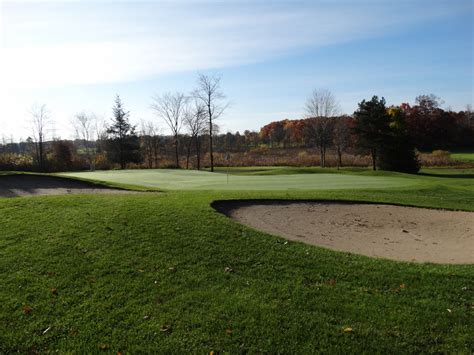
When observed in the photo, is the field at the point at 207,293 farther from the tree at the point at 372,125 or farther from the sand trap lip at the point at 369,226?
the tree at the point at 372,125

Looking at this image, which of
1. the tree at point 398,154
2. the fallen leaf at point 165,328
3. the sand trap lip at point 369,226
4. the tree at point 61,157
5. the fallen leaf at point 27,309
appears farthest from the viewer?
the tree at point 61,157

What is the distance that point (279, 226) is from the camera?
10.5 metres

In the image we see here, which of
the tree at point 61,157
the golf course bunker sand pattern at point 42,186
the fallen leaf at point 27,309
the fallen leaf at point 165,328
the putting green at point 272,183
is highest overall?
the tree at point 61,157

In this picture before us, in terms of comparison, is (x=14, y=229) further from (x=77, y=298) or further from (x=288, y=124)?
(x=288, y=124)

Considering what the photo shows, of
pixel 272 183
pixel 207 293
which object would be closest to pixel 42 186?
pixel 272 183

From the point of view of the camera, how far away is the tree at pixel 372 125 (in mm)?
42344

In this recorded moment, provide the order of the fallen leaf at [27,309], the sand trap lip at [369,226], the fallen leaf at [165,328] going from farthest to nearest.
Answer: the sand trap lip at [369,226], the fallen leaf at [27,309], the fallen leaf at [165,328]

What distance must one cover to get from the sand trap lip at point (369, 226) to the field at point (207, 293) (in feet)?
3.50

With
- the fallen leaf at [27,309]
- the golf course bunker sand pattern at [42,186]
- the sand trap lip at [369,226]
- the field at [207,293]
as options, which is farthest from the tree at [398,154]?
the fallen leaf at [27,309]

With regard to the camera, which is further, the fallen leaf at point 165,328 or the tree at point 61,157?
the tree at point 61,157

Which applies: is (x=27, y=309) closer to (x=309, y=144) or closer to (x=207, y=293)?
(x=207, y=293)

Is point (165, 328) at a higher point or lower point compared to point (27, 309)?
lower

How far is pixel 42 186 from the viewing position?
18281mm

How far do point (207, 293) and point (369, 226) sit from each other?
A: 699 cm
